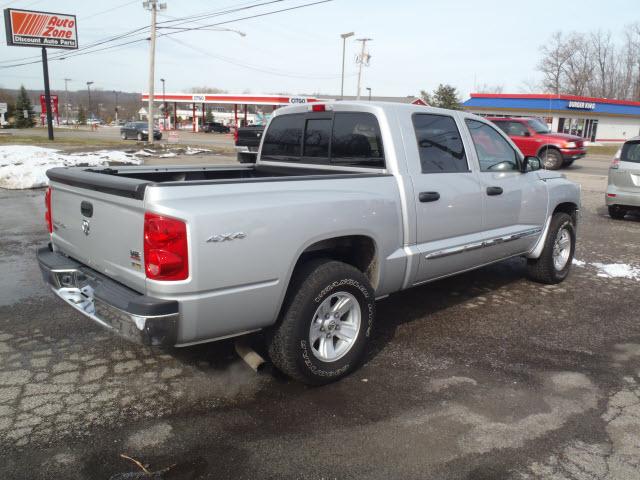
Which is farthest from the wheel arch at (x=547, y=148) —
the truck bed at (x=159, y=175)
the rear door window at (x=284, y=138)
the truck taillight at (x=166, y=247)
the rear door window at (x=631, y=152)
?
the truck taillight at (x=166, y=247)

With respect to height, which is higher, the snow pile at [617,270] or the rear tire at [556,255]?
the rear tire at [556,255]

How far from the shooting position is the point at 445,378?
385 cm

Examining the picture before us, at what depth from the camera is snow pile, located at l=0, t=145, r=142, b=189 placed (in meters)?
12.9

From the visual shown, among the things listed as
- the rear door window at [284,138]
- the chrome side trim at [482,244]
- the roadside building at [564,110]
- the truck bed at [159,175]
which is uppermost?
the roadside building at [564,110]

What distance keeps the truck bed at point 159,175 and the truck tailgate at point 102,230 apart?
54 millimetres

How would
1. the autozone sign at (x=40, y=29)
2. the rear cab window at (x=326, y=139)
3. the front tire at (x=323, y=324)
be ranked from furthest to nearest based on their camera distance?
the autozone sign at (x=40, y=29) < the rear cab window at (x=326, y=139) < the front tire at (x=323, y=324)

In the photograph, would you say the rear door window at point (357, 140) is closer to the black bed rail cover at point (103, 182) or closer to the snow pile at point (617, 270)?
the black bed rail cover at point (103, 182)

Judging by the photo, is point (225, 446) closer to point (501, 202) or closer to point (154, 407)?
point (154, 407)

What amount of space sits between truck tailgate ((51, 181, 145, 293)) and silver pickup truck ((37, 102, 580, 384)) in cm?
1

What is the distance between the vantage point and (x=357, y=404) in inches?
136

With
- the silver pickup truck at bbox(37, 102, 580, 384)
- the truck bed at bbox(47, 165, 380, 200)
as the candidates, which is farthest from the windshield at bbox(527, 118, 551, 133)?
the truck bed at bbox(47, 165, 380, 200)

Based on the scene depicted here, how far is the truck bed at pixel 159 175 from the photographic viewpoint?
10.0 ft

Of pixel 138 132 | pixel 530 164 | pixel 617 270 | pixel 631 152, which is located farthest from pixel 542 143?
pixel 138 132

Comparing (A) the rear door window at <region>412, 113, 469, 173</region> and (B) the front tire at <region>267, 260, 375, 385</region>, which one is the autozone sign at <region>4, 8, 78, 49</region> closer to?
(A) the rear door window at <region>412, 113, 469, 173</region>
